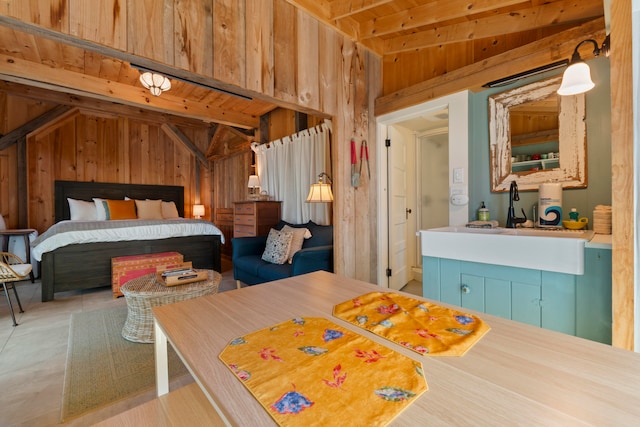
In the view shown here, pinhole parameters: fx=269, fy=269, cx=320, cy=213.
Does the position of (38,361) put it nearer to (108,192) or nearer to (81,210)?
(81,210)

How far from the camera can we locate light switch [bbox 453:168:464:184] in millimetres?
2272

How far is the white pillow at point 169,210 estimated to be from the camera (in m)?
5.51

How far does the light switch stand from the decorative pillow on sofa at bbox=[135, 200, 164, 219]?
17.1 ft

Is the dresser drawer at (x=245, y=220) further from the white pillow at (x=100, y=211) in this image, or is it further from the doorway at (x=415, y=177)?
the white pillow at (x=100, y=211)

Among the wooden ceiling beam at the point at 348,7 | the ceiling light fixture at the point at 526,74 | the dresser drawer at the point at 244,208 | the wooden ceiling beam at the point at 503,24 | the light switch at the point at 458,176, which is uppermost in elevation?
the wooden ceiling beam at the point at 348,7

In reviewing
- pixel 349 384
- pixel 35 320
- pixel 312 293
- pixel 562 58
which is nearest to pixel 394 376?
pixel 349 384

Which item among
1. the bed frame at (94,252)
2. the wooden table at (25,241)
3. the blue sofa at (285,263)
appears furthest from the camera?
the wooden table at (25,241)

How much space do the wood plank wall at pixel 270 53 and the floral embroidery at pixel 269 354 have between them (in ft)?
5.53

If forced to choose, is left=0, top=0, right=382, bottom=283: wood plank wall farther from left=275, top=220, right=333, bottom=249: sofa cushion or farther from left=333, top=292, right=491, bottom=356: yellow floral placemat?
left=333, top=292, right=491, bottom=356: yellow floral placemat

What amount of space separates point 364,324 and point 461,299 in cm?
124

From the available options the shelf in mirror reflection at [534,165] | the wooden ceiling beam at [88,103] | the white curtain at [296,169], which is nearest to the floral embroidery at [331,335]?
the shelf in mirror reflection at [534,165]

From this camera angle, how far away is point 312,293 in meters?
1.06

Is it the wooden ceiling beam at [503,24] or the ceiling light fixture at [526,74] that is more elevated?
the wooden ceiling beam at [503,24]

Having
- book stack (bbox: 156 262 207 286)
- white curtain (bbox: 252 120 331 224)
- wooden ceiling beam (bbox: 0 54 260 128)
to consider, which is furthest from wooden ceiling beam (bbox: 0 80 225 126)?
book stack (bbox: 156 262 207 286)
